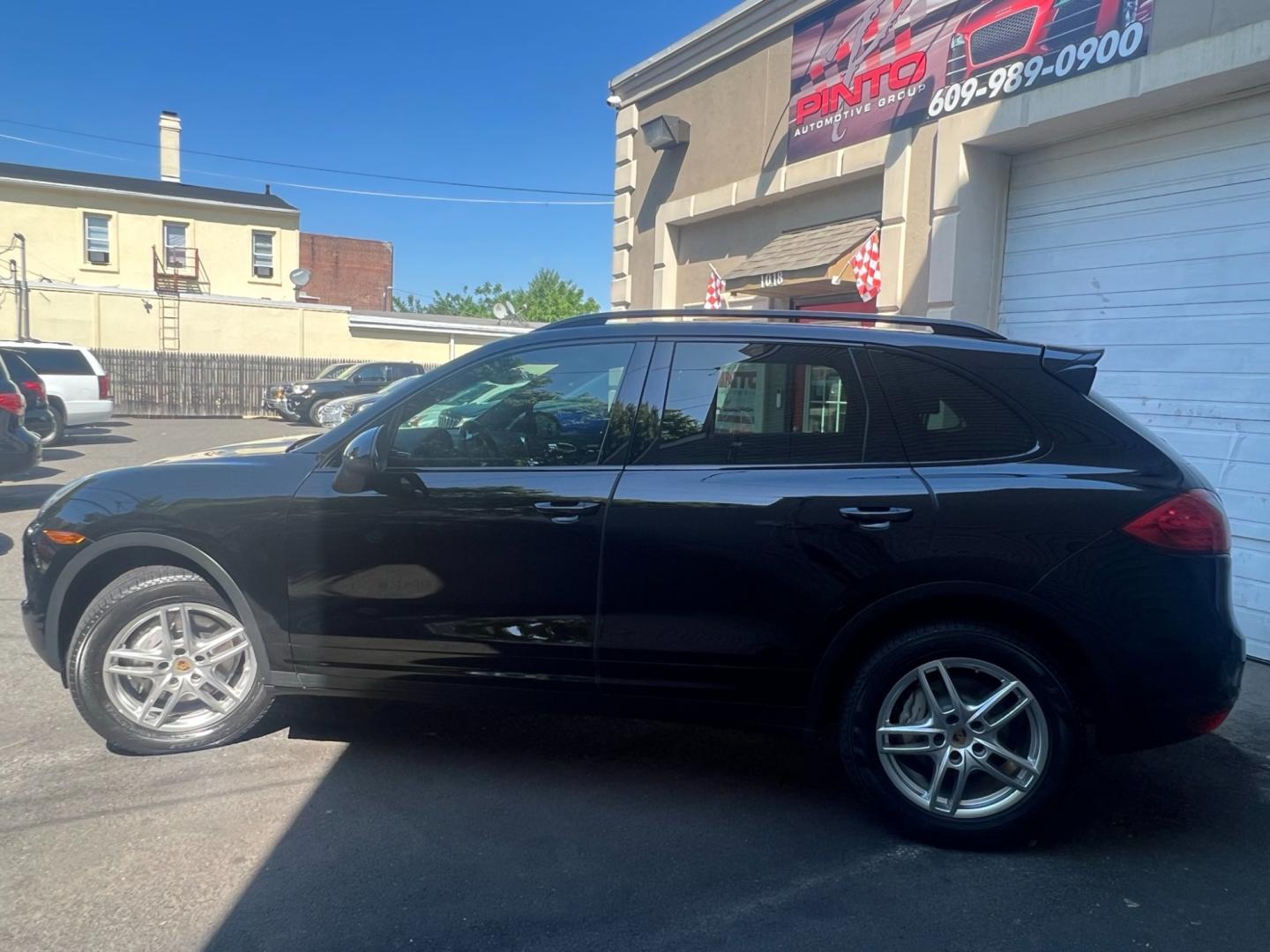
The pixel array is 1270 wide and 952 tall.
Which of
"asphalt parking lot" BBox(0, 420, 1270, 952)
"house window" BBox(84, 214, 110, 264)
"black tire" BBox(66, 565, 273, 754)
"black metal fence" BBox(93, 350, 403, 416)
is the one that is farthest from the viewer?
"house window" BBox(84, 214, 110, 264)

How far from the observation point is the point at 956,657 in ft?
10.7

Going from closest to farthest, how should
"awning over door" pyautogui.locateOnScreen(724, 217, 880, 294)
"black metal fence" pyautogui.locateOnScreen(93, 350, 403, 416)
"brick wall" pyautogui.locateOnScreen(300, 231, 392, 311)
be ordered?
"awning over door" pyautogui.locateOnScreen(724, 217, 880, 294) → "black metal fence" pyautogui.locateOnScreen(93, 350, 403, 416) → "brick wall" pyautogui.locateOnScreen(300, 231, 392, 311)

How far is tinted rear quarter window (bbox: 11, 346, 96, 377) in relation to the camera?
55.2 ft

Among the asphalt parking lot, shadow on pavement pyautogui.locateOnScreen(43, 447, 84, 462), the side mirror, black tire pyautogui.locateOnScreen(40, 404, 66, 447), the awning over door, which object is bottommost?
the asphalt parking lot

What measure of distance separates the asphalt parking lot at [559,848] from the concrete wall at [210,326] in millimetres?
26503

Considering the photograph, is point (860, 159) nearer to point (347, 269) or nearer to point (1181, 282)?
point (1181, 282)

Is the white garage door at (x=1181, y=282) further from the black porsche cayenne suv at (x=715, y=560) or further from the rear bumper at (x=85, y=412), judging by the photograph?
the rear bumper at (x=85, y=412)

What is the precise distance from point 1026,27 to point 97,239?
32335mm

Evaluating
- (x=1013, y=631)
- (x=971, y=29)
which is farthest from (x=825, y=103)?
(x=1013, y=631)

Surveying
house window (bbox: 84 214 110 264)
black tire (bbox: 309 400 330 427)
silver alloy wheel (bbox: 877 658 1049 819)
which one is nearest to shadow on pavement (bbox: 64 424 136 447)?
black tire (bbox: 309 400 330 427)

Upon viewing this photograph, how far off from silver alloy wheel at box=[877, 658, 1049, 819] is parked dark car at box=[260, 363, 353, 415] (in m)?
21.2

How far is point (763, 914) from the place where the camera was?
2869 millimetres

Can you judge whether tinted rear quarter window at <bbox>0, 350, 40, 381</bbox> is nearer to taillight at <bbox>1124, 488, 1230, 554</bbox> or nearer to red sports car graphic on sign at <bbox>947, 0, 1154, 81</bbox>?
red sports car graphic on sign at <bbox>947, 0, 1154, 81</bbox>

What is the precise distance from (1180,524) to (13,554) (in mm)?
8266
